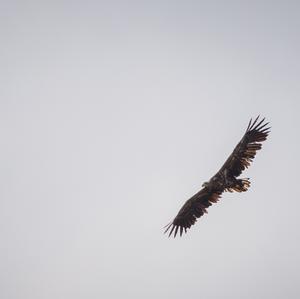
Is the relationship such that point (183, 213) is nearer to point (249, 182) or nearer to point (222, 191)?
point (222, 191)

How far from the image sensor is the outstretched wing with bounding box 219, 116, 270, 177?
1722cm

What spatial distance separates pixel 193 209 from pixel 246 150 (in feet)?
13.8

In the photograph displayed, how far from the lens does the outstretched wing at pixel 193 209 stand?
63.5ft

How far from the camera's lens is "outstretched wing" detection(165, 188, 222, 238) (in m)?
19.3

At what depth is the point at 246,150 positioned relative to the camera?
57.3ft

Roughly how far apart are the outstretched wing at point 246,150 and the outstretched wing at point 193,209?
1780 mm

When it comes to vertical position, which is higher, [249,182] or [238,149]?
[238,149]

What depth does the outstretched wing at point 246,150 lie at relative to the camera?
56.5 feet

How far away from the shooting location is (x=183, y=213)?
20.2m

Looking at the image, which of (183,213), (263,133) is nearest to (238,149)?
(263,133)

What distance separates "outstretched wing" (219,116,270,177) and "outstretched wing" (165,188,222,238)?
1.78 metres

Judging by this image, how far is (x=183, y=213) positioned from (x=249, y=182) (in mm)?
4185

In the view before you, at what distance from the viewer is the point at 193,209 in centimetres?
2005

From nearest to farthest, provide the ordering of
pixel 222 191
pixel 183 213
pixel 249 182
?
1. pixel 249 182
2. pixel 222 191
3. pixel 183 213
